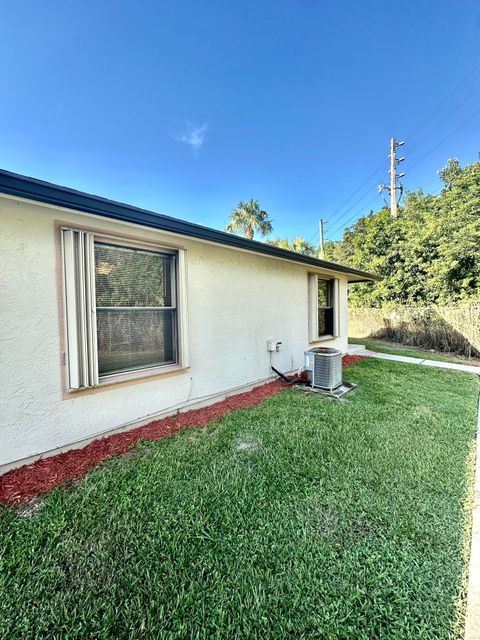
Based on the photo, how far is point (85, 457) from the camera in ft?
10.1

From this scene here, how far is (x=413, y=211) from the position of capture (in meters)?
16.8

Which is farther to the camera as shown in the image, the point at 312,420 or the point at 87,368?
the point at 312,420

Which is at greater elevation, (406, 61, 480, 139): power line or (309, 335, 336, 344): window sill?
(406, 61, 480, 139): power line

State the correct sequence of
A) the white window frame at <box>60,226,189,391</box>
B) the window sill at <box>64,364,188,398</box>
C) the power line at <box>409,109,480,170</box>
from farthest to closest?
1. the power line at <box>409,109,480,170</box>
2. the window sill at <box>64,364,188,398</box>
3. the white window frame at <box>60,226,189,391</box>

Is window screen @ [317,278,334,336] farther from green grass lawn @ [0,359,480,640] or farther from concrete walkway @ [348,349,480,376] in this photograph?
green grass lawn @ [0,359,480,640]

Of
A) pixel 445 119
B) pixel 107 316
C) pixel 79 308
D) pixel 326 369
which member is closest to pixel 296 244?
pixel 445 119

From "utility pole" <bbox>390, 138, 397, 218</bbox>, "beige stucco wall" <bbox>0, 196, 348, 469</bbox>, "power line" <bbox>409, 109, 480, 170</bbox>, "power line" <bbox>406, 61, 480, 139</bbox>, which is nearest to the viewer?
"beige stucco wall" <bbox>0, 196, 348, 469</bbox>

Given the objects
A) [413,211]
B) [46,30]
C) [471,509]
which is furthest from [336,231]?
[471,509]

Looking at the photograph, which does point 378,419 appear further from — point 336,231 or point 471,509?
point 336,231

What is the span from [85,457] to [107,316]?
169cm

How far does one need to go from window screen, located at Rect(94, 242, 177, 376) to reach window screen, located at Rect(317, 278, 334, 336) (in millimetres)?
5205

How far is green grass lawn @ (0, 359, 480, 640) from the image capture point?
147 cm

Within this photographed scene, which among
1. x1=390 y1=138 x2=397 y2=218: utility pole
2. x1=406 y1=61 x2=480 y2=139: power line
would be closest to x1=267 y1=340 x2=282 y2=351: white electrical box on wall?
x1=406 y1=61 x2=480 y2=139: power line

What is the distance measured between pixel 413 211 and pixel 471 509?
19012 mm
